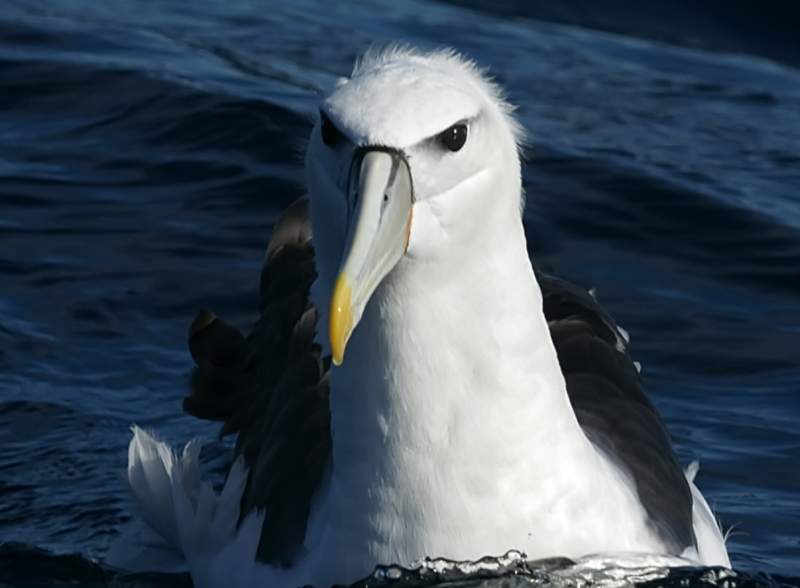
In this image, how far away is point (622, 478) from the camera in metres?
5.20

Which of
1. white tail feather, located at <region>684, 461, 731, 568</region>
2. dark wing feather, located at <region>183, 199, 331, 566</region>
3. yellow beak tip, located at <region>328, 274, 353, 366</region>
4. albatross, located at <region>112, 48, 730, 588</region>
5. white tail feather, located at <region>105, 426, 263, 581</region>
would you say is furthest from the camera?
white tail feather, located at <region>105, 426, 263, 581</region>

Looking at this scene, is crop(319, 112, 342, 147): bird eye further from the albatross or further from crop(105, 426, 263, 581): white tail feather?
crop(105, 426, 263, 581): white tail feather

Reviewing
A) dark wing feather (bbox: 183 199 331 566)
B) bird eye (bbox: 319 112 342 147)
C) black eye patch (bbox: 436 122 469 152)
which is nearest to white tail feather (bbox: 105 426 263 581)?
dark wing feather (bbox: 183 199 331 566)

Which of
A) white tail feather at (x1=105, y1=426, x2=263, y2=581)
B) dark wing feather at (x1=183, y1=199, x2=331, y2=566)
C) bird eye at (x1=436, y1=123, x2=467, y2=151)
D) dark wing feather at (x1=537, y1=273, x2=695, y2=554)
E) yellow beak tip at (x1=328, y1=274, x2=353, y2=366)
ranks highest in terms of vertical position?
bird eye at (x1=436, y1=123, x2=467, y2=151)

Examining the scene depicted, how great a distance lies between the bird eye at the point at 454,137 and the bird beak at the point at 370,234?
0.35ft

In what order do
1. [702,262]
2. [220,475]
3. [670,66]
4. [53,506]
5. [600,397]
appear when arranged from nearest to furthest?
1. [600,397]
2. [53,506]
3. [220,475]
4. [702,262]
5. [670,66]

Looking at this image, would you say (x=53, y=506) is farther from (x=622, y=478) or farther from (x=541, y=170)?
(x=541, y=170)

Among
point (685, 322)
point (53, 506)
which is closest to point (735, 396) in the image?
point (685, 322)

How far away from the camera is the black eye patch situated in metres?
4.25

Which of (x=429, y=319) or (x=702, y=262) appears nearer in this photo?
(x=429, y=319)

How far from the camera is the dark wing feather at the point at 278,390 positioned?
5.21 meters

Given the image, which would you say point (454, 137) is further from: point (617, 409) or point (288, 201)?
point (288, 201)

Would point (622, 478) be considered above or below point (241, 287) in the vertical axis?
above

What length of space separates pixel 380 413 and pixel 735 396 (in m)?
3.25
